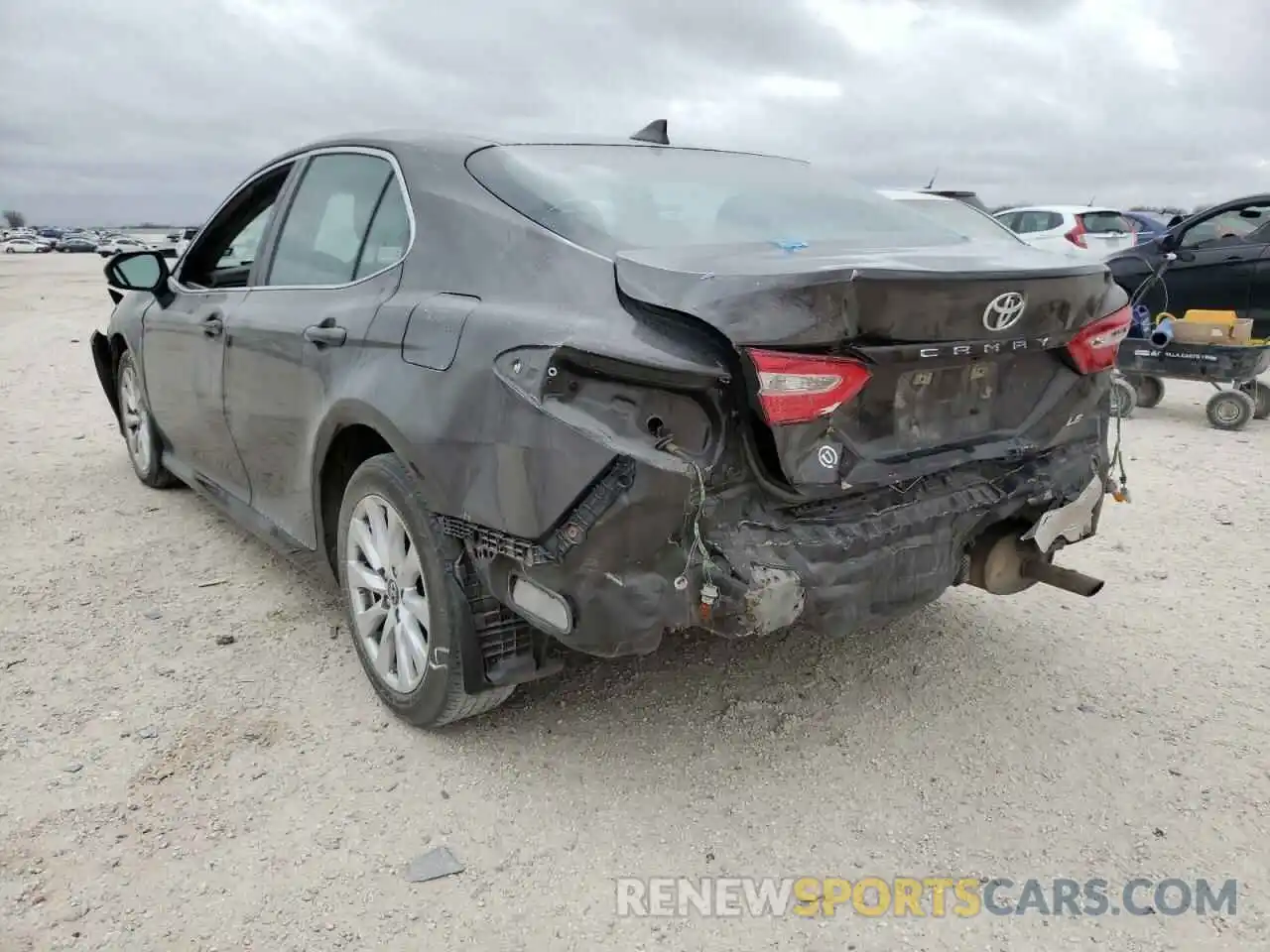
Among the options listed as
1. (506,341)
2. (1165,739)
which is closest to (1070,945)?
(1165,739)

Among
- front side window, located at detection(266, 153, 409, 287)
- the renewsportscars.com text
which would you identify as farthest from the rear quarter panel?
the renewsportscars.com text

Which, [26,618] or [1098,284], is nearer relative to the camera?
[1098,284]

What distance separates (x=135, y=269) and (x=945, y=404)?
4073mm

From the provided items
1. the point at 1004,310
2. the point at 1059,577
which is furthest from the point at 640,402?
the point at 1059,577

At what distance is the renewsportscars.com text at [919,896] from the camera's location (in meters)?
2.22

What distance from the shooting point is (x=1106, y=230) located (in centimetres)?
1446

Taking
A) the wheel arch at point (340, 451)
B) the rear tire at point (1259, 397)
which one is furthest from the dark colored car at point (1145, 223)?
the wheel arch at point (340, 451)

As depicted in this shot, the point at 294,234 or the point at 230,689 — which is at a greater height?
the point at 294,234

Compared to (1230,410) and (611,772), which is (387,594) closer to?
(611,772)

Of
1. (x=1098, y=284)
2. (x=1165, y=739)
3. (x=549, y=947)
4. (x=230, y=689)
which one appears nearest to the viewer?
(x=549, y=947)

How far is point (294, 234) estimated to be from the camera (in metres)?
3.57

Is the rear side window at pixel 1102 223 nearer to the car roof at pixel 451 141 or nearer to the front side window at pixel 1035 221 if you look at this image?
the front side window at pixel 1035 221

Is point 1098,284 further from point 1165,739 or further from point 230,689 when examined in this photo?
point 230,689

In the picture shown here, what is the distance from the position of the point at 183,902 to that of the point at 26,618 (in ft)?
6.47
